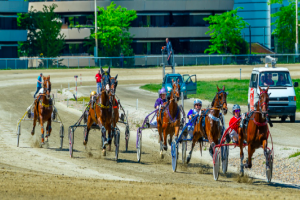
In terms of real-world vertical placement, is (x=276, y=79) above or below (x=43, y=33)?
below

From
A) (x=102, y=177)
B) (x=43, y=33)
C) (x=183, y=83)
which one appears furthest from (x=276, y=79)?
(x=43, y=33)

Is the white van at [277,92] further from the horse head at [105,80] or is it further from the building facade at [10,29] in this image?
the building facade at [10,29]

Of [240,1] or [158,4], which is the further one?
[240,1]

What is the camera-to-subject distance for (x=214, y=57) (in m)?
70.1

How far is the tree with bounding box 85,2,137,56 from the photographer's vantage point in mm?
69000

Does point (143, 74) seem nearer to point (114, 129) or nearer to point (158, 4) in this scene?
point (158, 4)

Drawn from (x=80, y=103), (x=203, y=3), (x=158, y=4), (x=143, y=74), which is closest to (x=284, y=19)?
(x=203, y=3)

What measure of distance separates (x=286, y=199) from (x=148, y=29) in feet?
215

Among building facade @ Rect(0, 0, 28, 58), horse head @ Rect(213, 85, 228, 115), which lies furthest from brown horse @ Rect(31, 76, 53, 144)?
building facade @ Rect(0, 0, 28, 58)

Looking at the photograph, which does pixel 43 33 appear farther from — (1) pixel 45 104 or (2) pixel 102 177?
(2) pixel 102 177

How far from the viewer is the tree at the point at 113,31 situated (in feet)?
226

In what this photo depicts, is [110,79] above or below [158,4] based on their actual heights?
below

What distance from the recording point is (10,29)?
69438 millimetres

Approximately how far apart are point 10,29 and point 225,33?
28116mm
